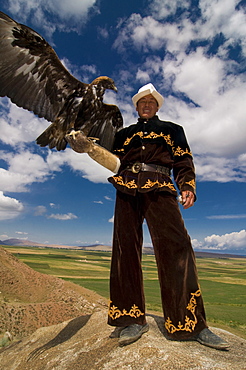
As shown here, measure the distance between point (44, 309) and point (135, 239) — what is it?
680 centimetres

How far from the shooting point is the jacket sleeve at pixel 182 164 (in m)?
3.76

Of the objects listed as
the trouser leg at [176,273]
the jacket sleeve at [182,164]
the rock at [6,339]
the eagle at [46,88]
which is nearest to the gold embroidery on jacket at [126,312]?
the trouser leg at [176,273]

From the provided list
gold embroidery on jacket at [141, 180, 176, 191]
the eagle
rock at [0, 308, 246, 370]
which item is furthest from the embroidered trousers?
the eagle

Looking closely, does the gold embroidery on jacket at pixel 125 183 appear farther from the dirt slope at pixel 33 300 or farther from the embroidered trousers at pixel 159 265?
the dirt slope at pixel 33 300

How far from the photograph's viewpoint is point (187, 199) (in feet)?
12.1

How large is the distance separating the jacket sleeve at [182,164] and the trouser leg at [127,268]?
2.39 feet

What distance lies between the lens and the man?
3283mm

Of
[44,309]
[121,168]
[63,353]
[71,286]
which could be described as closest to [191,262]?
[121,168]

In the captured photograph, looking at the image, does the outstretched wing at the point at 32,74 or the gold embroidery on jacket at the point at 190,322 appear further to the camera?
the outstretched wing at the point at 32,74

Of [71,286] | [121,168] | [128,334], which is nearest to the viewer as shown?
[128,334]

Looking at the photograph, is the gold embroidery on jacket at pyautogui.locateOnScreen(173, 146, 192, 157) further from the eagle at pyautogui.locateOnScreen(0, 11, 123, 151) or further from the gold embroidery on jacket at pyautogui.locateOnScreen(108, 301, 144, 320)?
the gold embroidery on jacket at pyautogui.locateOnScreen(108, 301, 144, 320)

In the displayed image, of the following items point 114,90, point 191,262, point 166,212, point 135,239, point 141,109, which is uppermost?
point 114,90

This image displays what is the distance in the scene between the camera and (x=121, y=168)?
4047 mm

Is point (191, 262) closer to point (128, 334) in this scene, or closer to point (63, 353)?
point (128, 334)
